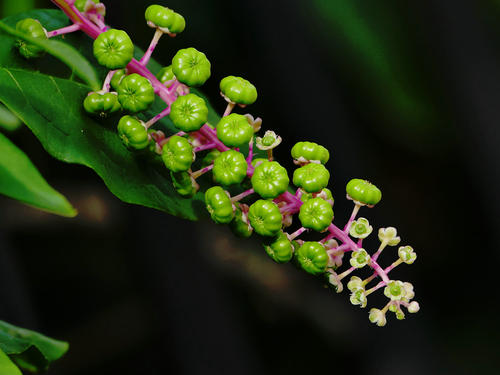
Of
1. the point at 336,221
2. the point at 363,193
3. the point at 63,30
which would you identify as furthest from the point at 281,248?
the point at 336,221

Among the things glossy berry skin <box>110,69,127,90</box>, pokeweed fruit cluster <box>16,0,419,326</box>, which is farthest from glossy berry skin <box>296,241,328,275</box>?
glossy berry skin <box>110,69,127,90</box>

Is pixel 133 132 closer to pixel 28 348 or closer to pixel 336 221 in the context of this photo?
pixel 28 348

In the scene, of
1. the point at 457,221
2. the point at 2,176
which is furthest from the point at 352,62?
the point at 2,176

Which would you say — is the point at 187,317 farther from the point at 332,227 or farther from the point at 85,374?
the point at 332,227

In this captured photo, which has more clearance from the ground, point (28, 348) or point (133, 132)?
point (133, 132)

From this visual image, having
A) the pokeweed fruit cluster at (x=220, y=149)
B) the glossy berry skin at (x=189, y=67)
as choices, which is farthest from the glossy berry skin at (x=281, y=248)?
the glossy berry skin at (x=189, y=67)

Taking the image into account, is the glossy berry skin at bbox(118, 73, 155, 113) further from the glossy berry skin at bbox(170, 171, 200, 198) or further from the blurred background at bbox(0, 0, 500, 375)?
the blurred background at bbox(0, 0, 500, 375)

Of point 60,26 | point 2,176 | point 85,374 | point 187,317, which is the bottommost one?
point 85,374
